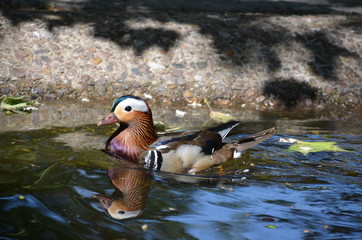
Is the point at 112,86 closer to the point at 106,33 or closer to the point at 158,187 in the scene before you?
A: the point at 106,33

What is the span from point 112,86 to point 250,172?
347cm

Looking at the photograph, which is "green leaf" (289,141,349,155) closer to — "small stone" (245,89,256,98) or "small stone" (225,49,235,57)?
"small stone" (245,89,256,98)

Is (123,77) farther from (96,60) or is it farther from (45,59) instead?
(45,59)

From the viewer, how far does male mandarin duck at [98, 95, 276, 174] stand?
5.18m

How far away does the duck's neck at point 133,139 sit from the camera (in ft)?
17.6

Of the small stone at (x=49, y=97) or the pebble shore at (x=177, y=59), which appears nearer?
the small stone at (x=49, y=97)

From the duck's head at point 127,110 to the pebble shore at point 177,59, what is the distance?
8.48 feet

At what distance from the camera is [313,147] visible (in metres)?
5.95

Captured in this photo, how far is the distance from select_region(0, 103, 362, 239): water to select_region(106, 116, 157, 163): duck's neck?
0.51 feet

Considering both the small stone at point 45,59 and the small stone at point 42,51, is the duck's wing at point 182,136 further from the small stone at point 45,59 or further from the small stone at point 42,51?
the small stone at point 42,51

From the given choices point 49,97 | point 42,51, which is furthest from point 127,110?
point 42,51

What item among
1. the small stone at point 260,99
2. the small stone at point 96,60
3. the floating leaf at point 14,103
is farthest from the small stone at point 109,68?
the small stone at point 260,99

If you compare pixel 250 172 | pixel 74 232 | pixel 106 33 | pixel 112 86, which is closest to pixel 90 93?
pixel 112 86

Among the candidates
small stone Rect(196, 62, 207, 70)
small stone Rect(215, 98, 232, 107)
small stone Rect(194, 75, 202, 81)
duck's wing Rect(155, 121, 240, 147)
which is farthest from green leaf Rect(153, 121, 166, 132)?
small stone Rect(196, 62, 207, 70)
